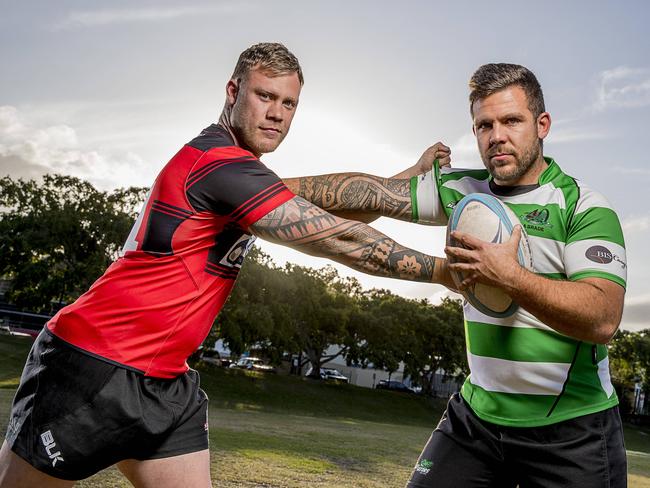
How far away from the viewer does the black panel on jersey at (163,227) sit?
3.29 metres

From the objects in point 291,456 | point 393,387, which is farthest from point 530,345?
point 393,387

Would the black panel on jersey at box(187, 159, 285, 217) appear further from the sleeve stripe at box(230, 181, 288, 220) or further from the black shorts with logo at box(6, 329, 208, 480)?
the black shorts with logo at box(6, 329, 208, 480)

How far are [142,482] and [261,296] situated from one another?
37.5m

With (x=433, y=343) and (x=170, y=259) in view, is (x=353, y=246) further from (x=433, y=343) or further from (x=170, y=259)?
(x=433, y=343)

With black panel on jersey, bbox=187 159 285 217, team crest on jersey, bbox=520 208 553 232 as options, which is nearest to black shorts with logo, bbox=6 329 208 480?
black panel on jersey, bbox=187 159 285 217

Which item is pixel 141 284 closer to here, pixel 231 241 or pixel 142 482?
pixel 231 241

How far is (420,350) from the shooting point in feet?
172

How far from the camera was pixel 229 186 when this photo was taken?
3238 mm

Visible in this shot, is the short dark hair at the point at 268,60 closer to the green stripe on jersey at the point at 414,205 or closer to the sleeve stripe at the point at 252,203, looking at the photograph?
the sleeve stripe at the point at 252,203

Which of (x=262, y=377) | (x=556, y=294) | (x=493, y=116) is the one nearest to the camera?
(x=556, y=294)

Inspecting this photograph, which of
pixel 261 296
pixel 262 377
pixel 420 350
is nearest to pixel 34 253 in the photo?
pixel 261 296

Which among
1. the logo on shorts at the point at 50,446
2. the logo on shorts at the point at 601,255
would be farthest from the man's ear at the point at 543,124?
the logo on shorts at the point at 50,446

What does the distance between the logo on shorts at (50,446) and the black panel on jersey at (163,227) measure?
1.03 meters

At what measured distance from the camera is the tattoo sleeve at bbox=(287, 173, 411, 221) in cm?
448
